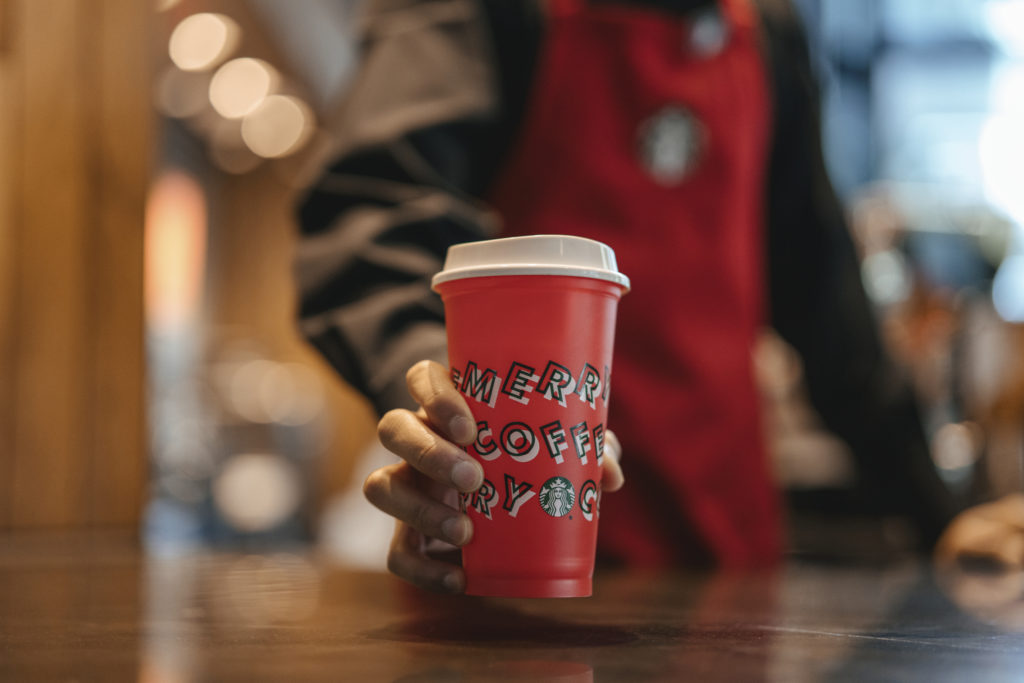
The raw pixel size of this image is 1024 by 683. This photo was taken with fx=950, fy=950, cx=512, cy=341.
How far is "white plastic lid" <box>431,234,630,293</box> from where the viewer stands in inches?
22.3

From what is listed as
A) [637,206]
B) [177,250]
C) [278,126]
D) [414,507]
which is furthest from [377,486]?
[177,250]

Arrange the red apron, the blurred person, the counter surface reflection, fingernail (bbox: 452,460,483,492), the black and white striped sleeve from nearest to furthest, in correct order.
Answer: the counter surface reflection
fingernail (bbox: 452,460,483,492)
the black and white striped sleeve
the blurred person
the red apron

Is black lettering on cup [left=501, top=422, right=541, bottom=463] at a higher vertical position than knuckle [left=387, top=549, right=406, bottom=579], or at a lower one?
higher

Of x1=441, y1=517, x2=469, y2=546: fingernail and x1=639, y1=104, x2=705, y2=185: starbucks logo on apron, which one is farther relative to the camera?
x1=639, y1=104, x2=705, y2=185: starbucks logo on apron

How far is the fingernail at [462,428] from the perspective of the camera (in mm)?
564

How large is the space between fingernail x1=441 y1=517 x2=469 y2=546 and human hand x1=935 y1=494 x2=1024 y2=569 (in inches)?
32.7

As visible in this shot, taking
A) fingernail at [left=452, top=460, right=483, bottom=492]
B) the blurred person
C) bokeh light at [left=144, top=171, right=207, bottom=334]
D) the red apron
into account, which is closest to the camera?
fingernail at [left=452, top=460, right=483, bottom=492]

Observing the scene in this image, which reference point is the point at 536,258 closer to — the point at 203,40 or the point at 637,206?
the point at 637,206

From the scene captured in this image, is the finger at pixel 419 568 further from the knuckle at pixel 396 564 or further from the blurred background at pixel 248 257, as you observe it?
the blurred background at pixel 248 257

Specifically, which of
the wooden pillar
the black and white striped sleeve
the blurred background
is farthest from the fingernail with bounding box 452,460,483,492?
the wooden pillar

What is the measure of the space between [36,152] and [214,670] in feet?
5.00

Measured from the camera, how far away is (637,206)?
4.21 ft

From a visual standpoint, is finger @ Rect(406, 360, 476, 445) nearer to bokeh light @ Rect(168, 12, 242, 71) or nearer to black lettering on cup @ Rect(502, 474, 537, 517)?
black lettering on cup @ Rect(502, 474, 537, 517)

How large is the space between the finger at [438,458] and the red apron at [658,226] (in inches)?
28.2
